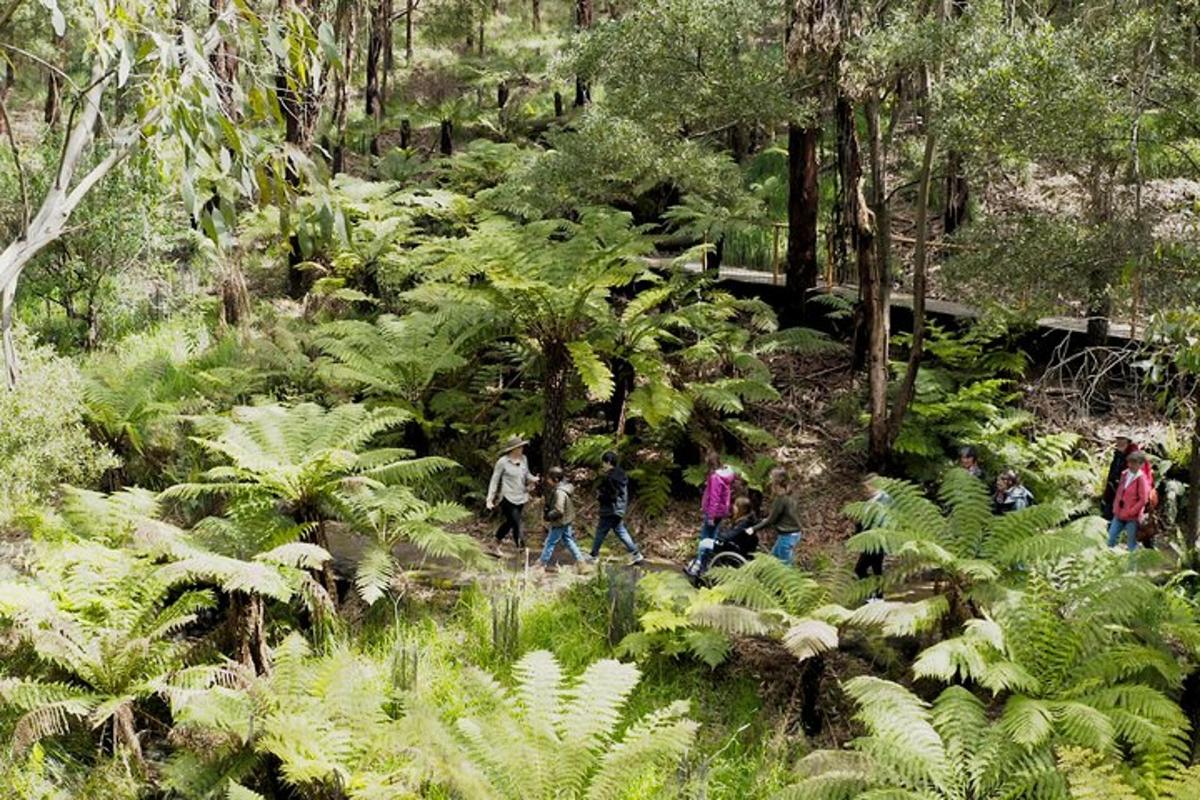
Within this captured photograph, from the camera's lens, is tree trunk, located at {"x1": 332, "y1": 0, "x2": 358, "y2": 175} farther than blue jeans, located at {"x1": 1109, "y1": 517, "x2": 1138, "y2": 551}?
Yes

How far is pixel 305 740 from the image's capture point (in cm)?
612

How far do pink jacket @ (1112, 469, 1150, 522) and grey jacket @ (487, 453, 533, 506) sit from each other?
5.04m

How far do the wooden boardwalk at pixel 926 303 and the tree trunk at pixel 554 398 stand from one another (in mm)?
3730

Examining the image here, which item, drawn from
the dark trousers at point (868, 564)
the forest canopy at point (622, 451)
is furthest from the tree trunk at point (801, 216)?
the dark trousers at point (868, 564)

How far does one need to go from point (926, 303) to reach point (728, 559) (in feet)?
23.2

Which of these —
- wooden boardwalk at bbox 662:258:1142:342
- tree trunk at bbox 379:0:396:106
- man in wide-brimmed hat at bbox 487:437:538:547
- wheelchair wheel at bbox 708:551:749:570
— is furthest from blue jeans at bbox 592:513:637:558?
tree trunk at bbox 379:0:396:106

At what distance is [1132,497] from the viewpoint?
9.26 metres

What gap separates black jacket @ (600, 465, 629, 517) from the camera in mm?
9688

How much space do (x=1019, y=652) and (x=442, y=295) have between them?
785 centimetres

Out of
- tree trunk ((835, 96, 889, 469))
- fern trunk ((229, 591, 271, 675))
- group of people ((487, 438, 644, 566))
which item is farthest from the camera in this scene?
tree trunk ((835, 96, 889, 469))

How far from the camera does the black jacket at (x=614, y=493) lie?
381 inches

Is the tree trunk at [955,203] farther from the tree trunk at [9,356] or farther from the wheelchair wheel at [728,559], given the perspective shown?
the tree trunk at [9,356]

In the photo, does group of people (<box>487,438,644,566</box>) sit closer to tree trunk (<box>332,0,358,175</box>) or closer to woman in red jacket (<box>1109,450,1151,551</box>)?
woman in red jacket (<box>1109,450,1151,551</box>)

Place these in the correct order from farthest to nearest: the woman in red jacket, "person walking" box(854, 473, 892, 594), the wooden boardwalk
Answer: the wooden boardwalk < the woman in red jacket < "person walking" box(854, 473, 892, 594)
